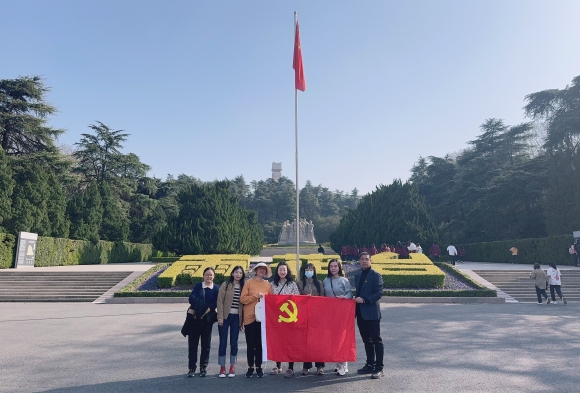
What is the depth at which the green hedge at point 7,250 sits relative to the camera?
80.7 ft

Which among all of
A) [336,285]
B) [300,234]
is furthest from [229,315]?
[300,234]

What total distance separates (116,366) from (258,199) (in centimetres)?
8251

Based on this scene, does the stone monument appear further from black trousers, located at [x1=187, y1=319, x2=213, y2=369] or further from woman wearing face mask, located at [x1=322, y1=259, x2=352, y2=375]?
black trousers, located at [x1=187, y1=319, x2=213, y2=369]

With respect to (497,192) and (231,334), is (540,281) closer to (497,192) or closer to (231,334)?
(231,334)

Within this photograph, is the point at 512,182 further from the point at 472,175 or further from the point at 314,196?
the point at 314,196

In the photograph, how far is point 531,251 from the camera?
2992cm

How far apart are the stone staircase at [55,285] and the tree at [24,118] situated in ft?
61.1

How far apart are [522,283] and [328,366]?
15824 mm

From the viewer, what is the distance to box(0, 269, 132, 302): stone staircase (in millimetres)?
17641

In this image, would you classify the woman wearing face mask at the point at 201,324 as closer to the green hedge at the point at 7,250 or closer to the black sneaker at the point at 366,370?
the black sneaker at the point at 366,370

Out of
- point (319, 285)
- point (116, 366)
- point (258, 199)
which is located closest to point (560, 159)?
point (319, 285)

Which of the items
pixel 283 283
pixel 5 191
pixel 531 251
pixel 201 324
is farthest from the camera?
pixel 531 251

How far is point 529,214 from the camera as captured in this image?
131 ft

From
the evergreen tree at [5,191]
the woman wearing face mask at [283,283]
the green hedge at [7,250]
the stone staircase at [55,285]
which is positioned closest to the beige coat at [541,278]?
the woman wearing face mask at [283,283]
